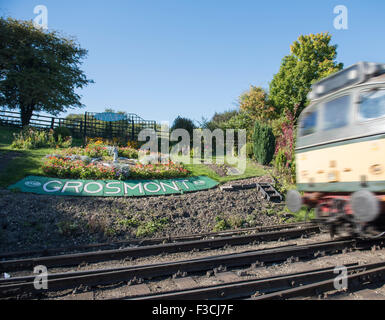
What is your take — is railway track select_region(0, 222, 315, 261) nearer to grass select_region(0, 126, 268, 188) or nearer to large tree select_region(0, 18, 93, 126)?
grass select_region(0, 126, 268, 188)

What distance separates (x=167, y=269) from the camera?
5.38 metres

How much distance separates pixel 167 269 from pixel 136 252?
1.40m

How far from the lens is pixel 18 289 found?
14.5 feet

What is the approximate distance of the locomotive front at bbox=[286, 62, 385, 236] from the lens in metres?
4.97

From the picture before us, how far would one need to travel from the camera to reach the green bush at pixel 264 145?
1658cm

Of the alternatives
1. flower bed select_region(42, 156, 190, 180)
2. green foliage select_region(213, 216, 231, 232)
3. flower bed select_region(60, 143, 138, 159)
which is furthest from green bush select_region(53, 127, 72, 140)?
green foliage select_region(213, 216, 231, 232)

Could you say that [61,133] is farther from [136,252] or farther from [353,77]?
[353,77]

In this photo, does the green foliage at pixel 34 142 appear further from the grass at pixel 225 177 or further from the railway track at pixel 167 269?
the railway track at pixel 167 269

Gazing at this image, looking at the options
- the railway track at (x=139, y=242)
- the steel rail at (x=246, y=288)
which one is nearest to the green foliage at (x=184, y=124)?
the railway track at (x=139, y=242)

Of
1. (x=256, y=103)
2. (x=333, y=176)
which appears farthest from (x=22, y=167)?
(x=256, y=103)

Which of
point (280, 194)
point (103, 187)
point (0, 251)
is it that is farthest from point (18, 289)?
point (280, 194)

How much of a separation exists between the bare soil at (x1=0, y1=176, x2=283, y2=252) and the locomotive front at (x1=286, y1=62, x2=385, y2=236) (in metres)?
3.03
